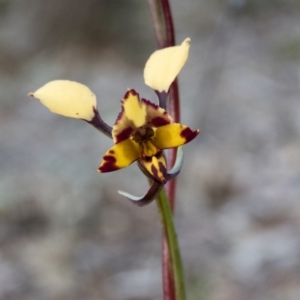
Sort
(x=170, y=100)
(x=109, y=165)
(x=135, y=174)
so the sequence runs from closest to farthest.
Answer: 1. (x=109, y=165)
2. (x=170, y=100)
3. (x=135, y=174)

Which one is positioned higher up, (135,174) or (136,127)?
(135,174)

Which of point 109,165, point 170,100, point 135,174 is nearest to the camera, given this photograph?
point 109,165

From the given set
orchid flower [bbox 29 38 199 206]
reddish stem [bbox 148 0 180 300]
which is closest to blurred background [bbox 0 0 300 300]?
reddish stem [bbox 148 0 180 300]

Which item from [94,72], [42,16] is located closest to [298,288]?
[94,72]

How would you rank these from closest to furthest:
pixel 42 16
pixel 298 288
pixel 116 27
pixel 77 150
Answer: pixel 298 288
pixel 77 150
pixel 42 16
pixel 116 27

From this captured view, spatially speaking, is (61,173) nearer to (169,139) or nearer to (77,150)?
(77,150)

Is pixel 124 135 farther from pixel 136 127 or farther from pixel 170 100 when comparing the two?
pixel 170 100

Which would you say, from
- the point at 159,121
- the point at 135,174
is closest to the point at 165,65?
the point at 159,121

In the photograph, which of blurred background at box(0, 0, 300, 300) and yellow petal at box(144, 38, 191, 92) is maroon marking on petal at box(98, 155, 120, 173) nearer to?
yellow petal at box(144, 38, 191, 92)
